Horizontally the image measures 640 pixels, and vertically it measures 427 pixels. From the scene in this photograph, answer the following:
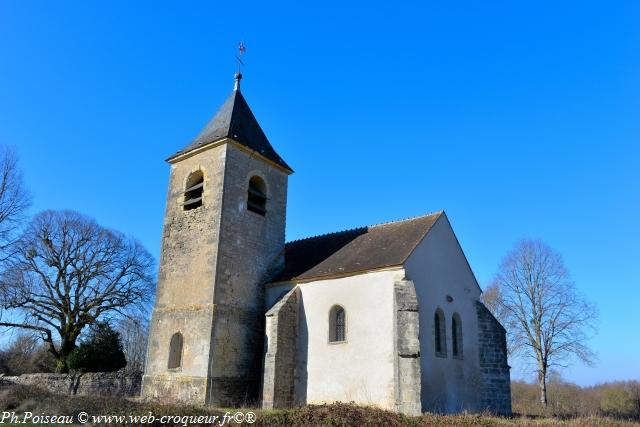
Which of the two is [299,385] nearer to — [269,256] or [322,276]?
[322,276]

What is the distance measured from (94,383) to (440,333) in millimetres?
16093

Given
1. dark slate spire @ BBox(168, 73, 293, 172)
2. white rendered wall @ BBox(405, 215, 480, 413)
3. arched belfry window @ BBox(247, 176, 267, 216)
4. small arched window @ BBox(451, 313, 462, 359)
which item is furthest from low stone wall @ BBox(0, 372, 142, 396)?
small arched window @ BBox(451, 313, 462, 359)

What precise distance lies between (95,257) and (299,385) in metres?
18.8

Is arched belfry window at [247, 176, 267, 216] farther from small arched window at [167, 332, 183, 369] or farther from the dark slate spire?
small arched window at [167, 332, 183, 369]

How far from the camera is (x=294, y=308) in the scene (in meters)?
17.0

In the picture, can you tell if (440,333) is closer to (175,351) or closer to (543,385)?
(175,351)

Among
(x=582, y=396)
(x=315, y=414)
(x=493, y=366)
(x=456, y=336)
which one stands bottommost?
(x=582, y=396)

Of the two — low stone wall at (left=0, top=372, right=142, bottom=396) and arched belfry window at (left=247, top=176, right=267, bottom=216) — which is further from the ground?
arched belfry window at (left=247, top=176, right=267, bottom=216)

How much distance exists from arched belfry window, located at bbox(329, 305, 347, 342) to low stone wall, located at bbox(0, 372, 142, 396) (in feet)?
31.3

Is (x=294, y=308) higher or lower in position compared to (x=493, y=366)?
higher

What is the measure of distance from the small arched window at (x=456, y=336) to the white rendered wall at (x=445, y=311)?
172 mm

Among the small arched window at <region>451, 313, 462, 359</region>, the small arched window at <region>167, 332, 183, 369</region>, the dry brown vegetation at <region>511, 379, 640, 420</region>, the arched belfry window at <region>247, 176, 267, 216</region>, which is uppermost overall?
the arched belfry window at <region>247, 176, 267, 216</region>

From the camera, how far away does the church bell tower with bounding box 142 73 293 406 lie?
16219 mm

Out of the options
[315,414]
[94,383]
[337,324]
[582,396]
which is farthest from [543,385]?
[94,383]
